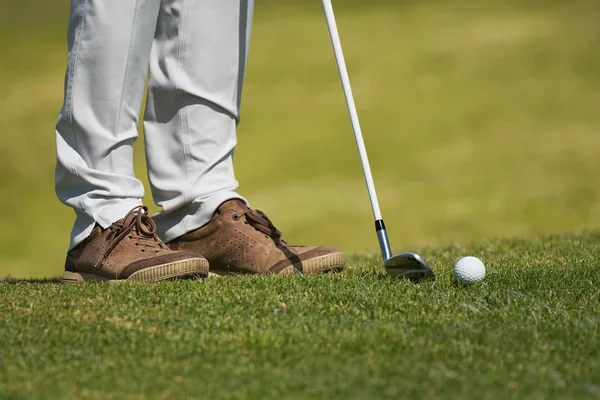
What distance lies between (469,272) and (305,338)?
92 cm

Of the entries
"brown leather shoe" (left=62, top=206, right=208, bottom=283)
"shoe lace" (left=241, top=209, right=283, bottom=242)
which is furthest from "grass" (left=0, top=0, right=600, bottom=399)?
"shoe lace" (left=241, top=209, right=283, bottom=242)

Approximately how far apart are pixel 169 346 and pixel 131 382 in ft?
0.85

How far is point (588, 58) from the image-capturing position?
58.0ft

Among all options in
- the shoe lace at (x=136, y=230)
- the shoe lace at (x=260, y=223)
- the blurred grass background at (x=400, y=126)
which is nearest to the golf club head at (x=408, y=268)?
the shoe lace at (x=260, y=223)

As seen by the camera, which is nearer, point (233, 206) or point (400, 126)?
point (233, 206)

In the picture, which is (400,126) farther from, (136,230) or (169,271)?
(169,271)

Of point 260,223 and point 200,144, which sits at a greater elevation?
point 200,144

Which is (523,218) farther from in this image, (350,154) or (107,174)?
(107,174)

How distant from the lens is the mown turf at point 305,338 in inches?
69.9

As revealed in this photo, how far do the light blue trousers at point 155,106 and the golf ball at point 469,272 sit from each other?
98 cm

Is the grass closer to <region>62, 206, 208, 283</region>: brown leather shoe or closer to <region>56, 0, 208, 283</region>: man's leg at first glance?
<region>62, 206, 208, 283</region>: brown leather shoe

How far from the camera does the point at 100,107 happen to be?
9.86 ft

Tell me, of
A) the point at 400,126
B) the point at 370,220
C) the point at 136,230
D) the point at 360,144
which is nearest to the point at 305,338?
the point at 136,230

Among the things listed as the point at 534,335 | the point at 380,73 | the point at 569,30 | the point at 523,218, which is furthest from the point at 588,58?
the point at 534,335
